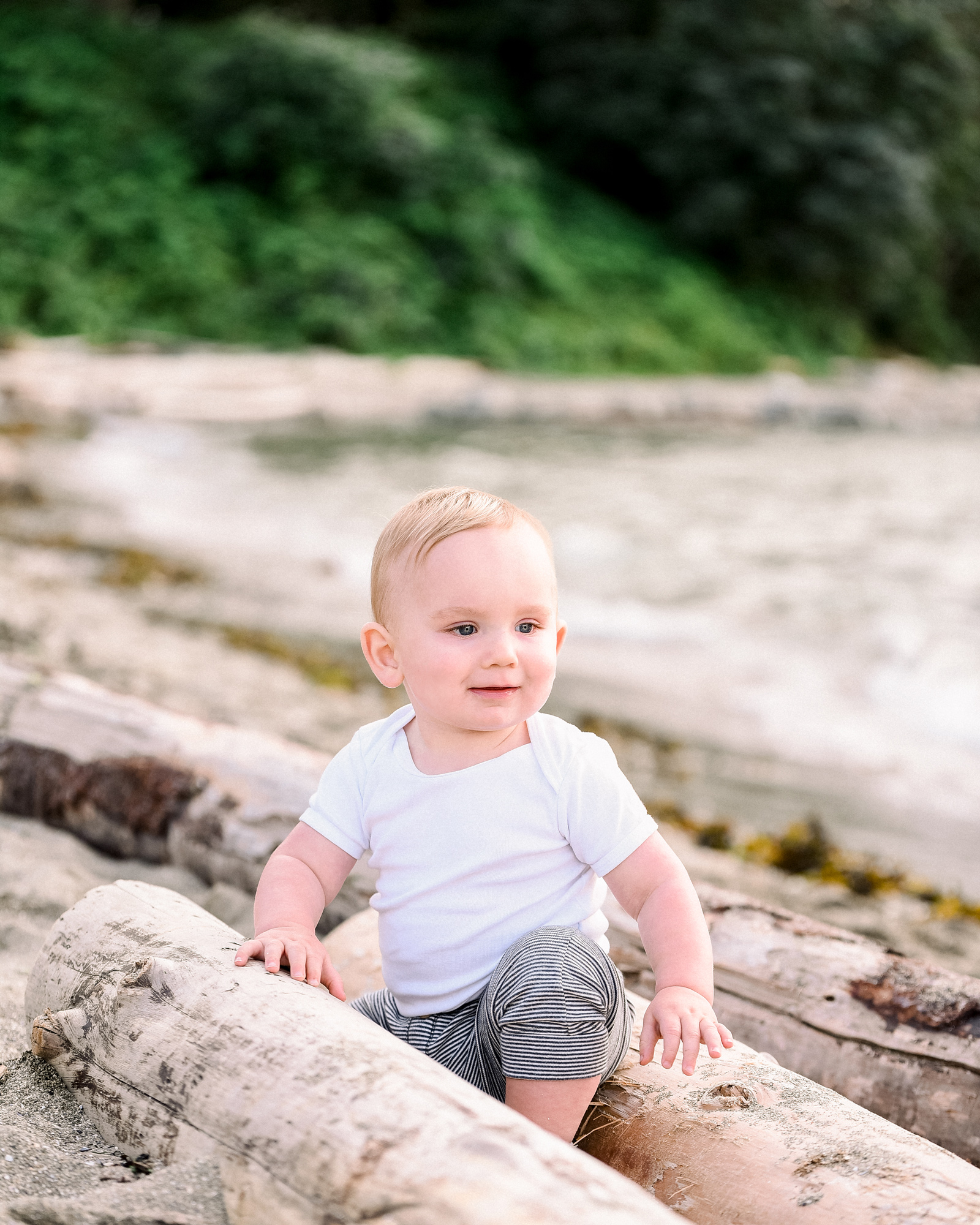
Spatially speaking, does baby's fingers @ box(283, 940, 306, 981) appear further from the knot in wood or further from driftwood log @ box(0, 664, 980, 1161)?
driftwood log @ box(0, 664, 980, 1161)

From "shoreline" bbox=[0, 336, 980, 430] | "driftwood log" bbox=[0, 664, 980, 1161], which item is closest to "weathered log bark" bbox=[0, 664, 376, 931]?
"driftwood log" bbox=[0, 664, 980, 1161]

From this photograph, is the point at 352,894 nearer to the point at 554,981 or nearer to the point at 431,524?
the point at 554,981

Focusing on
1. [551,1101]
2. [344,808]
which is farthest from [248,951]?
[551,1101]

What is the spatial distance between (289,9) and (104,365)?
1746 centimetres

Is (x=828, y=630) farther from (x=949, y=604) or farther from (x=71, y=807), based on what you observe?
(x=71, y=807)

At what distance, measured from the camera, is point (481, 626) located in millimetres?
1737

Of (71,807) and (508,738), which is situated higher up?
(508,738)

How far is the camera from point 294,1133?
1387 millimetres

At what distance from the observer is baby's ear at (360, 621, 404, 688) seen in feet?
6.03

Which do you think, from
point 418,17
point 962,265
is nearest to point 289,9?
point 418,17

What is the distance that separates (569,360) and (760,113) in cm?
898

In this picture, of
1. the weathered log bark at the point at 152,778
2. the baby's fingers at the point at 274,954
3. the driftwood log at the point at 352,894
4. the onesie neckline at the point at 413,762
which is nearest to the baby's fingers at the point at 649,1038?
the onesie neckline at the point at 413,762

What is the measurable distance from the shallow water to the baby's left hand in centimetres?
229

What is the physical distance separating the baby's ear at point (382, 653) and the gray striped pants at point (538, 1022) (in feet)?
1.56
